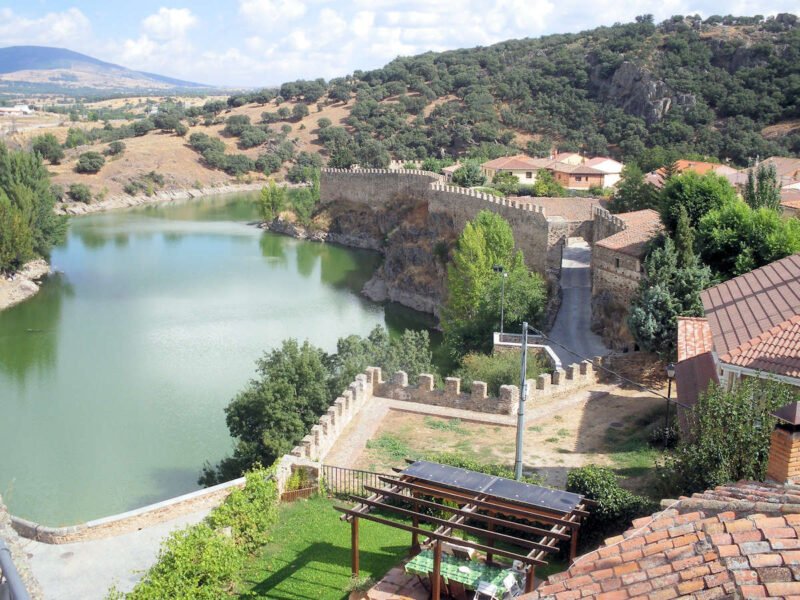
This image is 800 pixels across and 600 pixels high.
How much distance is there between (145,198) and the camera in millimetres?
72375

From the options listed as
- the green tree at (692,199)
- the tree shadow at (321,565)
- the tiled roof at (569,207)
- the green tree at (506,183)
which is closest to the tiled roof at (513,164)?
the green tree at (506,183)

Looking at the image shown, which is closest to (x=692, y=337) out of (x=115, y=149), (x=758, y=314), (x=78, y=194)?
(x=758, y=314)

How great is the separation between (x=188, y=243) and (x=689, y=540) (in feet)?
158

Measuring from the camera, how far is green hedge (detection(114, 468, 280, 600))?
9.60 metres

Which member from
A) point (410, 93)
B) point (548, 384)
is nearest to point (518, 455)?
point (548, 384)

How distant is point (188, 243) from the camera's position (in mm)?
50938

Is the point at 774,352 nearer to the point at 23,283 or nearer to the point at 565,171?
the point at 23,283

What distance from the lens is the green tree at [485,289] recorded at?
24.5 metres

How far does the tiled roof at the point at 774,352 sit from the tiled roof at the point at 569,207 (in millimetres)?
20758

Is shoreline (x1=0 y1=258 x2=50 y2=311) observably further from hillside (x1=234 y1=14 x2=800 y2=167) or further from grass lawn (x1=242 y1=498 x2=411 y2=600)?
hillside (x1=234 y1=14 x2=800 y2=167)

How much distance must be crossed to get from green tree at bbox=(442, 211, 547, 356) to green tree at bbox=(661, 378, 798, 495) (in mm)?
13742

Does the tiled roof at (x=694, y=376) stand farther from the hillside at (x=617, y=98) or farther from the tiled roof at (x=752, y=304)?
the hillside at (x=617, y=98)

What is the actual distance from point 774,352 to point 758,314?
1647mm

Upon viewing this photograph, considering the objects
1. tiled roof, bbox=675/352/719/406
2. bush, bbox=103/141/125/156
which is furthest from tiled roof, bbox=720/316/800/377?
bush, bbox=103/141/125/156
